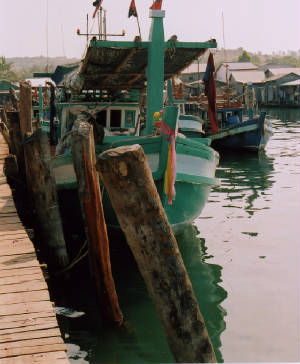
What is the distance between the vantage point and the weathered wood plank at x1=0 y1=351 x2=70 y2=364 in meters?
4.12

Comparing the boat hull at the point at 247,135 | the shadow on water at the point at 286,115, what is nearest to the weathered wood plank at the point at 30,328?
the boat hull at the point at 247,135

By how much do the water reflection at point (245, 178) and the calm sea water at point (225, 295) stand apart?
0.56 m

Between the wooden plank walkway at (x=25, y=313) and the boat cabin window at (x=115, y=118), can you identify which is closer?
the wooden plank walkway at (x=25, y=313)

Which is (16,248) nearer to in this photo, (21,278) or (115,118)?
(21,278)

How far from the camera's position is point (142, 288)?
8.45 metres

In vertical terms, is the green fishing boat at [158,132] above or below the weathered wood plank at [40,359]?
above

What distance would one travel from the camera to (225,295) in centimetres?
836

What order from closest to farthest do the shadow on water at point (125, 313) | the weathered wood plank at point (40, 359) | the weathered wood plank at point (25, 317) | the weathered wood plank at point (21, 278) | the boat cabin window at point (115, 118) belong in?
1. the weathered wood plank at point (40, 359)
2. the weathered wood plank at point (25, 317)
3. the weathered wood plank at point (21, 278)
4. the shadow on water at point (125, 313)
5. the boat cabin window at point (115, 118)

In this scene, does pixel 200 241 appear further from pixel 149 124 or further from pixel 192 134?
pixel 192 134

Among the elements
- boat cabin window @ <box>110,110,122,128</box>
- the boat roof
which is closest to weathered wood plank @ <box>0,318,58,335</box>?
the boat roof

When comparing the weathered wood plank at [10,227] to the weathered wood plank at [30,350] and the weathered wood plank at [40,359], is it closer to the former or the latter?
the weathered wood plank at [30,350]

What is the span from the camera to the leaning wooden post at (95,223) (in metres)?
6.84

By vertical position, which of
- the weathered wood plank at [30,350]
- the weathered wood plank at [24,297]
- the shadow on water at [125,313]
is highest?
the weathered wood plank at [24,297]

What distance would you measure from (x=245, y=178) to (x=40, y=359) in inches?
623
